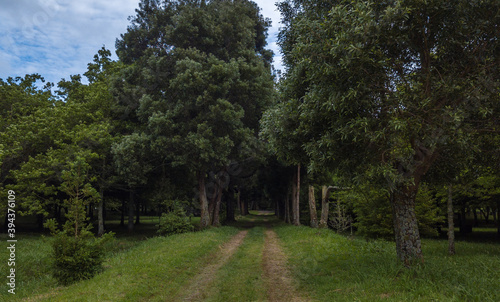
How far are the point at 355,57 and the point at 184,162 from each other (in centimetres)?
1606

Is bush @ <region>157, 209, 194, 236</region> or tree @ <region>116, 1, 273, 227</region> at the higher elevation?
tree @ <region>116, 1, 273, 227</region>

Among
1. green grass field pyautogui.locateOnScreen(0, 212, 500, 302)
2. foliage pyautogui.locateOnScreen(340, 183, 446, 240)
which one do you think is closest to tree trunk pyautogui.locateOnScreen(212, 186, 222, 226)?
foliage pyautogui.locateOnScreen(340, 183, 446, 240)

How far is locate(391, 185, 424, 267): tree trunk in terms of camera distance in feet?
28.8

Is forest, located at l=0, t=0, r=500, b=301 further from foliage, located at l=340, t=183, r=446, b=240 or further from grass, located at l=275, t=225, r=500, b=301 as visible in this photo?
foliage, located at l=340, t=183, r=446, b=240

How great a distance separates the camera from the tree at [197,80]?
21.1 metres

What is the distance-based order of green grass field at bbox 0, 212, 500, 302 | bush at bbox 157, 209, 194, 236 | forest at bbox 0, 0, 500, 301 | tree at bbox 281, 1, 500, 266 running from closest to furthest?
green grass field at bbox 0, 212, 500, 302
tree at bbox 281, 1, 500, 266
forest at bbox 0, 0, 500, 301
bush at bbox 157, 209, 194, 236

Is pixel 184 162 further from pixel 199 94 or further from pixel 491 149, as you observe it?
pixel 491 149

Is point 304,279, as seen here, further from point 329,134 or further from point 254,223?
point 254,223

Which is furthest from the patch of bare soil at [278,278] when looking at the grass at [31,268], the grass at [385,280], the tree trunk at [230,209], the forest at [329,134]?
the tree trunk at [230,209]

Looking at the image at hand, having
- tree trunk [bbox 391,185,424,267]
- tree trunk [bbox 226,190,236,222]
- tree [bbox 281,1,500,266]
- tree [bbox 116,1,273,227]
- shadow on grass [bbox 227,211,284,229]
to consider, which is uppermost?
tree [bbox 116,1,273,227]

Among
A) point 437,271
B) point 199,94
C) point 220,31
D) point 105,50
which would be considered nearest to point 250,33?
point 220,31

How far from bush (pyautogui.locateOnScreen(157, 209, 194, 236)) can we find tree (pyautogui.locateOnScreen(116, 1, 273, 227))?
251 centimetres

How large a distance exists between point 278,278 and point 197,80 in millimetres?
15167

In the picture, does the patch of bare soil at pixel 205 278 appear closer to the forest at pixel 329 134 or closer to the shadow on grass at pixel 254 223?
the forest at pixel 329 134
